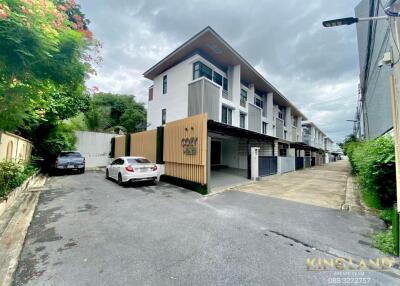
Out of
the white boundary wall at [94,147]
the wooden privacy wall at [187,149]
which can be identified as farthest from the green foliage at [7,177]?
the white boundary wall at [94,147]

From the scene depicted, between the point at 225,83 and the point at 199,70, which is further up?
the point at 225,83

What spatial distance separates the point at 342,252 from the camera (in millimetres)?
3547

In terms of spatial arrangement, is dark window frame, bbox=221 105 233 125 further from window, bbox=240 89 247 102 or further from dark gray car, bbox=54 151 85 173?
dark gray car, bbox=54 151 85 173

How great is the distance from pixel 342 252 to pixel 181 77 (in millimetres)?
14153

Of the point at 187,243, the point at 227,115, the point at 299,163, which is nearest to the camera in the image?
the point at 187,243

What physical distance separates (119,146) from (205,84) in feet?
34.9

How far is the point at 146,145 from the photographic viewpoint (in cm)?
1337

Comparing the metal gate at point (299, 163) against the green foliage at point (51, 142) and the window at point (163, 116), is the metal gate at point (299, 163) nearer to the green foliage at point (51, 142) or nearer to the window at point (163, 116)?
the window at point (163, 116)

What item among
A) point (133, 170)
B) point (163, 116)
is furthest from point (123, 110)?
point (133, 170)

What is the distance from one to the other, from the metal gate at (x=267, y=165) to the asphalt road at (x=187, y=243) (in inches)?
237

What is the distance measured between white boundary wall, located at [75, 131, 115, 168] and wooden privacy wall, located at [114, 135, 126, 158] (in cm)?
152

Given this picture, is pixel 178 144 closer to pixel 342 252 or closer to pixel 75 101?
pixel 342 252

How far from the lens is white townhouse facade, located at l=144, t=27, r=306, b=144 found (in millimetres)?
13497

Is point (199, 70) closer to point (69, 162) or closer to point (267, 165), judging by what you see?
point (267, 165)
